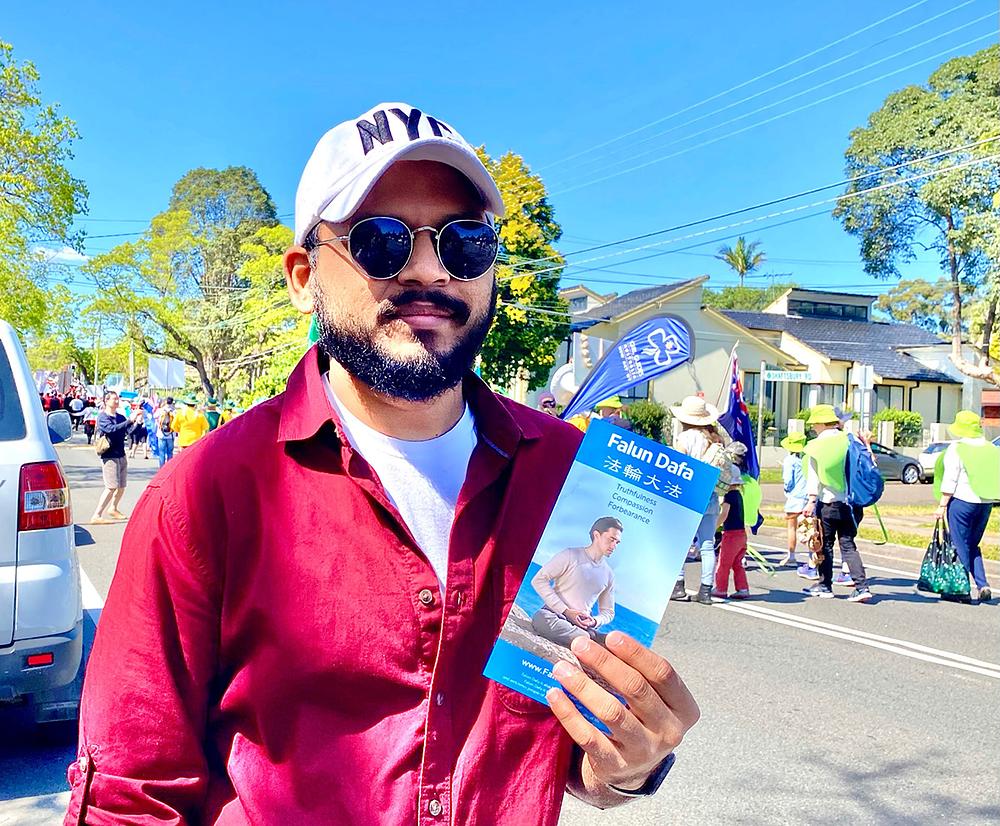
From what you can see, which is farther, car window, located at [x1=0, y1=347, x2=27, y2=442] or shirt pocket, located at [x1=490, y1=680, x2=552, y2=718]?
car window, located at [x1=0, y1=347, x2=27, y2=442]

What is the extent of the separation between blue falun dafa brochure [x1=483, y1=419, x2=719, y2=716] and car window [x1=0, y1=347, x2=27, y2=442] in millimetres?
3502

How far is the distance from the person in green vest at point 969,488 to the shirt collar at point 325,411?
8.29m

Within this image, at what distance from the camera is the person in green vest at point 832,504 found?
876cm

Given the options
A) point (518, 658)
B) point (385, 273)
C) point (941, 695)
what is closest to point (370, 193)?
point (385, 273)

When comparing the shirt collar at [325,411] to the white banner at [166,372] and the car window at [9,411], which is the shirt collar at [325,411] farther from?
the white banner at [166,372]

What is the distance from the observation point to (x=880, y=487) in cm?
895

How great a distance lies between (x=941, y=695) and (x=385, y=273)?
557cm

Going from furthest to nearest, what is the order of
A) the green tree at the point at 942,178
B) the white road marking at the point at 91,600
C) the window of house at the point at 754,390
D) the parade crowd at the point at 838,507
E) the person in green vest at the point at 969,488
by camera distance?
the window of house at the point at 754,390 → the green tree at the point at 942,178 → the person in green vest at the point at 969,488 → the parade crowd at the point at 838,507 → the white road marking at the point at 91,600

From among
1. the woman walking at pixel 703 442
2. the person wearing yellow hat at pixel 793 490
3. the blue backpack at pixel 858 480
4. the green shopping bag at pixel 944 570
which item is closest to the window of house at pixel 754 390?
the person wearing yellow hat at pixel 793 490

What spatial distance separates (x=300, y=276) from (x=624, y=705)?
A: 0.97 metres

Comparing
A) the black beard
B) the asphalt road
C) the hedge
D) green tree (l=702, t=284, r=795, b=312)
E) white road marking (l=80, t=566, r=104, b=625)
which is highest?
green tree (l=702, t=284, r=795, b=312)

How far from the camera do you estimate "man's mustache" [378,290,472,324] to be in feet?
5.11

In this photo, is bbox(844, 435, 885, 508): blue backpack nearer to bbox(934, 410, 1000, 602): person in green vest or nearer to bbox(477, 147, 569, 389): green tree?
bbox(934, 410, 1000, 602): person in green vest

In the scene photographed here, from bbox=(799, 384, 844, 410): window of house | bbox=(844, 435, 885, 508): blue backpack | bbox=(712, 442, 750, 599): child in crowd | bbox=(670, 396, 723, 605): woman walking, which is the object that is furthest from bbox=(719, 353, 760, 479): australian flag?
bbox=(799, 384, 844, 410): window of house
